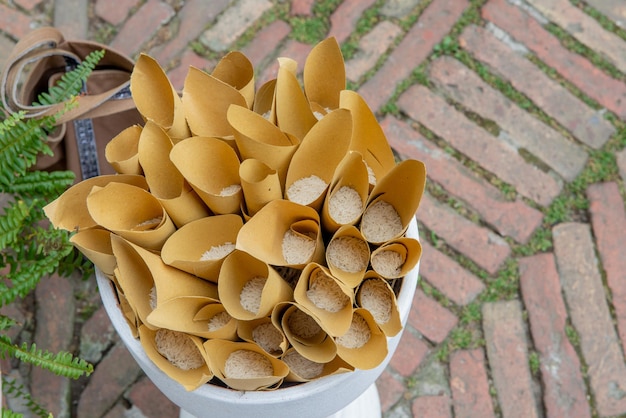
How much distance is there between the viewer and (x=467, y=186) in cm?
188

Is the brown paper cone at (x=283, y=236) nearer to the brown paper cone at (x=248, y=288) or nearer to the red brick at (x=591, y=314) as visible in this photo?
the brown paper cone at (x=248, y=288)

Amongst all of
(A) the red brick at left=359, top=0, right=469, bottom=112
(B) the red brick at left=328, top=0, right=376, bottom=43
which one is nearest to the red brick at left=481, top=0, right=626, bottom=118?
(A) the red brick at left=359, top=0, right=469, bottom=112

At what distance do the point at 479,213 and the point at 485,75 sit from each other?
1.38ft

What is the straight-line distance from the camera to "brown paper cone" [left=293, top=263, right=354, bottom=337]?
0.89m

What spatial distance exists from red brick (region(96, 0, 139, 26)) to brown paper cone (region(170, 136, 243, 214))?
1256 millimetres

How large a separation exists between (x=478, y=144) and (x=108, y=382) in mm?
1135

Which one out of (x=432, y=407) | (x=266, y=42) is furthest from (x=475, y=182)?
(x=266, y=42)

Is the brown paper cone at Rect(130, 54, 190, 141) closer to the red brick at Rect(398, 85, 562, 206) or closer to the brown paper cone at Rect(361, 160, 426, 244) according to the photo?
the brown paper cone at Rect(361, 160, 426, 244)

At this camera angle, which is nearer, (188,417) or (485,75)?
(188,417)

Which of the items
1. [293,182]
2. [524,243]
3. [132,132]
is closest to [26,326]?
[132,132]

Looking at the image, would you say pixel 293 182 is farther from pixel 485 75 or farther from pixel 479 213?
pixel 485 75

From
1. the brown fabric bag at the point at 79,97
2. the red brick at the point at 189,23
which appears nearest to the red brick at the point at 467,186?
the red brick at the point at 189,23

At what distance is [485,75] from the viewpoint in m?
2.00

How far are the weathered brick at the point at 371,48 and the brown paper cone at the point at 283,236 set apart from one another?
110 cm
